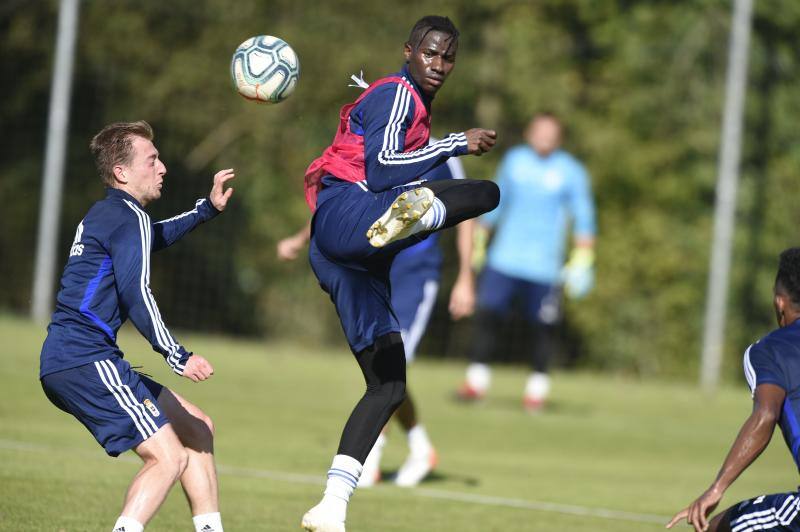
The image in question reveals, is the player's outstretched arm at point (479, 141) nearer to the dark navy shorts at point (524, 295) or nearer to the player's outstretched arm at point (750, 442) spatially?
the player's outstretched arm at point (750, 442)

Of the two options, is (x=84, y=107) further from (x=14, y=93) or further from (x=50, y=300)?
(x=50, y=300)

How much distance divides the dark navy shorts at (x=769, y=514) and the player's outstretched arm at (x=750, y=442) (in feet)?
1.07

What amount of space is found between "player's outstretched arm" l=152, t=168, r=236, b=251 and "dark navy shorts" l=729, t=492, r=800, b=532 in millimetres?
2564

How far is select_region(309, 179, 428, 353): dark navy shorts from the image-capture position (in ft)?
18.6

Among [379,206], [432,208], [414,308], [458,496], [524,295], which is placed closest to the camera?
[432,208]

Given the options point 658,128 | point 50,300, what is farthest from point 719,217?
point 50,300

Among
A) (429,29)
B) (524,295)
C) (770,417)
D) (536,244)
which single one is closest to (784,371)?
(770,417)

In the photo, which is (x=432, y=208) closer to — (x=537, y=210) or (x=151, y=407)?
(x=151, y=407)

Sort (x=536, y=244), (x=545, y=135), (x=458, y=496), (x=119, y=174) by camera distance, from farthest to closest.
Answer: (x=536, y=244) < (x=545, y=135) < (x=458, y=496) < (x=119, y=174)

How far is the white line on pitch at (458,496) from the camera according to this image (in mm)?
7676

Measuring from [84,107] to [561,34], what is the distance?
389 inches

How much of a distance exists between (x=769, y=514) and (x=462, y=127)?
16.7 m

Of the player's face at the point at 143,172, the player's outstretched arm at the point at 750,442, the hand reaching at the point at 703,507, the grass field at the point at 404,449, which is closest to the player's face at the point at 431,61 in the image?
the player's face at the point at 143,172

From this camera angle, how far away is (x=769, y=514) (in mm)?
4930
